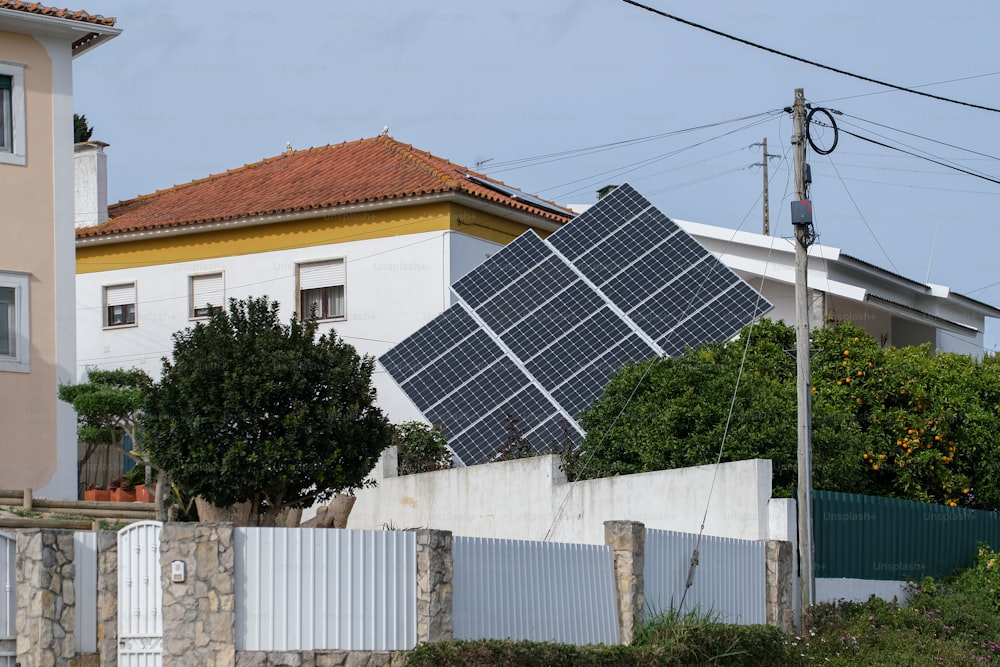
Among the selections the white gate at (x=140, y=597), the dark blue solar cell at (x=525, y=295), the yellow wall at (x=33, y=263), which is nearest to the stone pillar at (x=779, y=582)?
the dark blue solar cell at (x=525, y=295)

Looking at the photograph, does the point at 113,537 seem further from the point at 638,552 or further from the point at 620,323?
the point at 620,323

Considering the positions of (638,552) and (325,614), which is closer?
(325,614)

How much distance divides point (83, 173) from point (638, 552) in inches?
→ 947

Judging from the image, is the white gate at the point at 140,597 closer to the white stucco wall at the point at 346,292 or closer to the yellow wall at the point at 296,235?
the white stucco wall at the point at 346,292

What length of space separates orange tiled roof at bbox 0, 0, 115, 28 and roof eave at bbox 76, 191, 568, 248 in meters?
8.12

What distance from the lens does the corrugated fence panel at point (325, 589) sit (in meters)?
14.8

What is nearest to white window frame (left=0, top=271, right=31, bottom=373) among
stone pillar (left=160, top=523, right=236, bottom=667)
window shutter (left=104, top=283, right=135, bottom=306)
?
window shutter (left=104, top=283, right=135, bottom=306)

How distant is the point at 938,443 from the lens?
24703 millimetres

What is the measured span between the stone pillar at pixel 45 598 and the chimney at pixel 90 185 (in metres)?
22.8

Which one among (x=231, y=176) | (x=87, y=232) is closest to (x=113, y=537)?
(x=87, y=232)

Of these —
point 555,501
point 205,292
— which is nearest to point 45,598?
point 555,501

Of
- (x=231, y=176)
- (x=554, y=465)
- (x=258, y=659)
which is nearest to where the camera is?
(x=258, y=659)

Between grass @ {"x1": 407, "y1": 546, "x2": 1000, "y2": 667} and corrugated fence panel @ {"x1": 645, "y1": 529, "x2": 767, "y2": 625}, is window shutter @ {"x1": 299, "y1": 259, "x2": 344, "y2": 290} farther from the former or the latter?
corrugated fence panel @ {"x1": 645, "y1": 529, "x2": 767, "y2": 625}

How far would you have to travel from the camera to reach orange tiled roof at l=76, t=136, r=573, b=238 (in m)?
33.8
